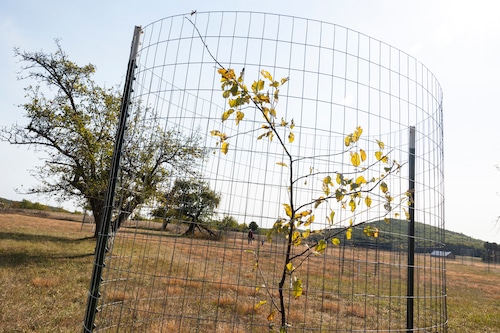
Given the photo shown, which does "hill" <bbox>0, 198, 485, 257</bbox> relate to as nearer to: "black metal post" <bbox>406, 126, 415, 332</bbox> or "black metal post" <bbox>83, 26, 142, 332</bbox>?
"black metal post" <bbox>406, 126, 415, 332</bbox>

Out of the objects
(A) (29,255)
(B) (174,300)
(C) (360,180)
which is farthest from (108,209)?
(A) (29,255)

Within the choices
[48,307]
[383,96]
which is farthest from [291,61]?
[48,307]

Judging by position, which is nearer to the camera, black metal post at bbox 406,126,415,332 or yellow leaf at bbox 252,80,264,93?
yellow leaf at bbox 252,80,264,93

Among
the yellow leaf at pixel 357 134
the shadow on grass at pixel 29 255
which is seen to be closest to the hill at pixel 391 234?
the yellow leaf at pixel 357 134

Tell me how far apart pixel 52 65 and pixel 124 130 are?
444 inches

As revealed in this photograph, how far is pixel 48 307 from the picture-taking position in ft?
14.6

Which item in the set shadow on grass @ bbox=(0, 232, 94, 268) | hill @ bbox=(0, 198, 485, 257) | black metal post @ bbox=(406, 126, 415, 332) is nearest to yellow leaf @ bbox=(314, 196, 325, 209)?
hill @ bbox=(0, 198, 485, 257)

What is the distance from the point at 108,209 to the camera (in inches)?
115

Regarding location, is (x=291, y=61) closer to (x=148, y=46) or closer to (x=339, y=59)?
(x=339, y=59)

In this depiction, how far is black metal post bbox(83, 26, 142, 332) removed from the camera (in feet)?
8.98

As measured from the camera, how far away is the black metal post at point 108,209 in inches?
108

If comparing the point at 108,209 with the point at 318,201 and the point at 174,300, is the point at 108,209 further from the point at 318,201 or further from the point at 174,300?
the point at 174,300

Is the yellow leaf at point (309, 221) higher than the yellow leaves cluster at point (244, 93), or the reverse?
the yellow leaves cluster at point (244, 93)

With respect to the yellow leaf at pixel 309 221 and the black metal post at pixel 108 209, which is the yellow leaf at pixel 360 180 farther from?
the black metal post at pixel 108 209
